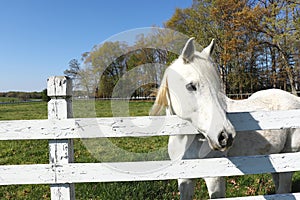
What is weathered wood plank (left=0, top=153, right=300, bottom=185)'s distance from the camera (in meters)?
1.95

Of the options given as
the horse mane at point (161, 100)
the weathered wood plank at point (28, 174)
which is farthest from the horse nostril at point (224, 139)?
the weathered wood plank at point (28, 174)

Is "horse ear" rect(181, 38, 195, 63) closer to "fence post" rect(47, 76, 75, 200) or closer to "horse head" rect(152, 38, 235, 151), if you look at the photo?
"horse head" rect(152, 38, 235, 151)

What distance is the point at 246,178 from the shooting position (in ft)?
13.7

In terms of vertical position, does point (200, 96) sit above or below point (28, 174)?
above

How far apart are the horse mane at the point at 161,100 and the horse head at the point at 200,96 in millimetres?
71

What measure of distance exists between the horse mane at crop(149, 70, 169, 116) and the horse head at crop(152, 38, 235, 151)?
71mm

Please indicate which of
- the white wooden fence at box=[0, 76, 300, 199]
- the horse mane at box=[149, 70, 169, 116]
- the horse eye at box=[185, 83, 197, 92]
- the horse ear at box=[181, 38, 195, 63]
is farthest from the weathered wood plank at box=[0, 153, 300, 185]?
the horse ear at box=[181, 38, 195, 63]

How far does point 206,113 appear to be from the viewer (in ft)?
5.41

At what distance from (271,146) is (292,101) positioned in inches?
27.6

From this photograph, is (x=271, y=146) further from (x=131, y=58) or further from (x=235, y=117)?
(x=131, y=58)

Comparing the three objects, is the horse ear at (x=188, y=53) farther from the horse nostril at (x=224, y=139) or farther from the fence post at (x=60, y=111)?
the fence post at (x=60, y=111)

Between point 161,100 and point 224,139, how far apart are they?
28.4 inches

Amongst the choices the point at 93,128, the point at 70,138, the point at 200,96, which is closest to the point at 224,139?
the point at 200,96

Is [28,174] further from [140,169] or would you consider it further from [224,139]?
[224,139]
